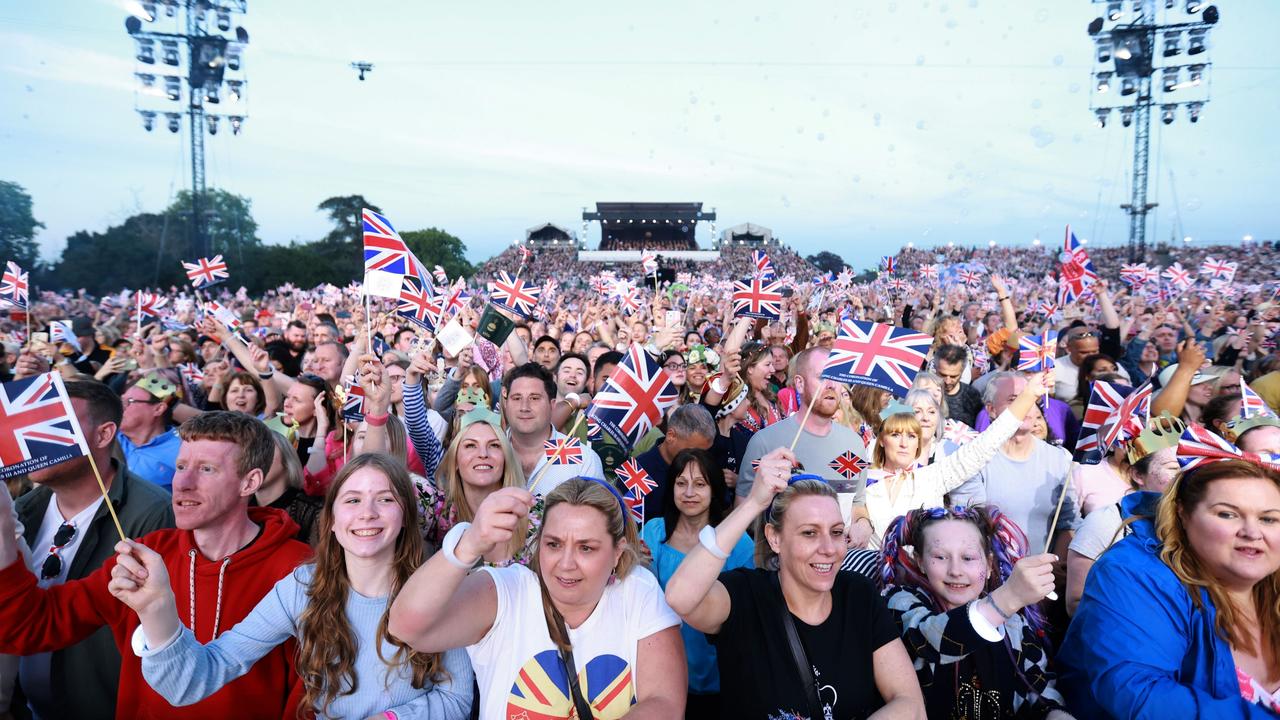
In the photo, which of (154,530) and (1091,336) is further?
(1091,336)

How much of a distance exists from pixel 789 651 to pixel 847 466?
7.82 feet

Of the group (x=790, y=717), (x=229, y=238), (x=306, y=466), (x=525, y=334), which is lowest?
(x=790, y=717)

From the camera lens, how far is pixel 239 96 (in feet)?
90.2

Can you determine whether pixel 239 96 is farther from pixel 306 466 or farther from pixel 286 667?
pixel 286 667

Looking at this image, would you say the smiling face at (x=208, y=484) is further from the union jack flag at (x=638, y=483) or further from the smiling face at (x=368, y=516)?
the union jack flag at (x=638, y=483)

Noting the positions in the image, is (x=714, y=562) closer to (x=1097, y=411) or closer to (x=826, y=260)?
(x=1097, y=411)

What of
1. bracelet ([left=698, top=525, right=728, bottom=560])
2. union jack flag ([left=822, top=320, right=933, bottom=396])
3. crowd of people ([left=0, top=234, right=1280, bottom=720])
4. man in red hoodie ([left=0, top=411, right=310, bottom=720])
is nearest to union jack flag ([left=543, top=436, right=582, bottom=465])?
crowd of people ([left=0, top=234, right=1280, bottom=720])

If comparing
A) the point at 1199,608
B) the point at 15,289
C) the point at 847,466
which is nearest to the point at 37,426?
the point at 1199,608

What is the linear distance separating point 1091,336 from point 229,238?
52.1 meters

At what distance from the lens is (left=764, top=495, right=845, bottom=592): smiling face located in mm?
2787

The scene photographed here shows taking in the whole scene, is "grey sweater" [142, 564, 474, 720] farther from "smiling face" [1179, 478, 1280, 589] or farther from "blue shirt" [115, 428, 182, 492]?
"smiling face" [1179, 478, 1280, 589]

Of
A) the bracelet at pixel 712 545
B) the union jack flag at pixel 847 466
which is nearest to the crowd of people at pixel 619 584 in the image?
the bracelet at pixel 712 545

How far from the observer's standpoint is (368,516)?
110 inches

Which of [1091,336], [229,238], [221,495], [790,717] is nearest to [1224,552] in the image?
[790,717]
